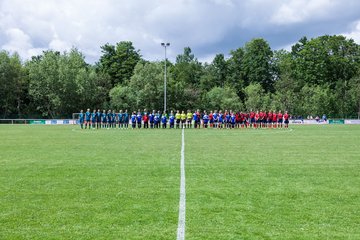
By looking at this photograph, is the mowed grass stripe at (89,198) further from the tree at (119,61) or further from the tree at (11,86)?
the tree at (119,61)

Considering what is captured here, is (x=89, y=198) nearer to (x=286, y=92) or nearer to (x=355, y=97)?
(x=286, y=92)

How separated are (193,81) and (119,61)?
20.1 m

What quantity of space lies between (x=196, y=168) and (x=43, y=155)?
19.0 feet

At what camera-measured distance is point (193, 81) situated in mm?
96625

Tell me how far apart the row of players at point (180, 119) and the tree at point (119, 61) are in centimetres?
4224

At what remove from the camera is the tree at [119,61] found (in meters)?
82.2

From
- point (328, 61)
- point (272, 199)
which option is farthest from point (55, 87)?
point (272, 199)

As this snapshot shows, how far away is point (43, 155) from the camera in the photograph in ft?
45.1

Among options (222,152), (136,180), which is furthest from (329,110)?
(136,180)

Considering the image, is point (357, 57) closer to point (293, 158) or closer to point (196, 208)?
point (293, 158)

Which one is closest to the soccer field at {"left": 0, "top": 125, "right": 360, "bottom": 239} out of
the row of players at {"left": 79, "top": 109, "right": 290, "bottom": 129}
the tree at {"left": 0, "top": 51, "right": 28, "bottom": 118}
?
the row of players at {"left": 79, "top": 109, "right": 290, "bottom": 129}

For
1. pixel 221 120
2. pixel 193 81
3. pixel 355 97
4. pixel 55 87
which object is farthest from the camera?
pixel 193 81

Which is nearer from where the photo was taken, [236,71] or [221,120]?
[221,120]

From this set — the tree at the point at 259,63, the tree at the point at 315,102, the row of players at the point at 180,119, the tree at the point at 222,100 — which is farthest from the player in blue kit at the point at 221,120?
the tree at the point at 259,63
